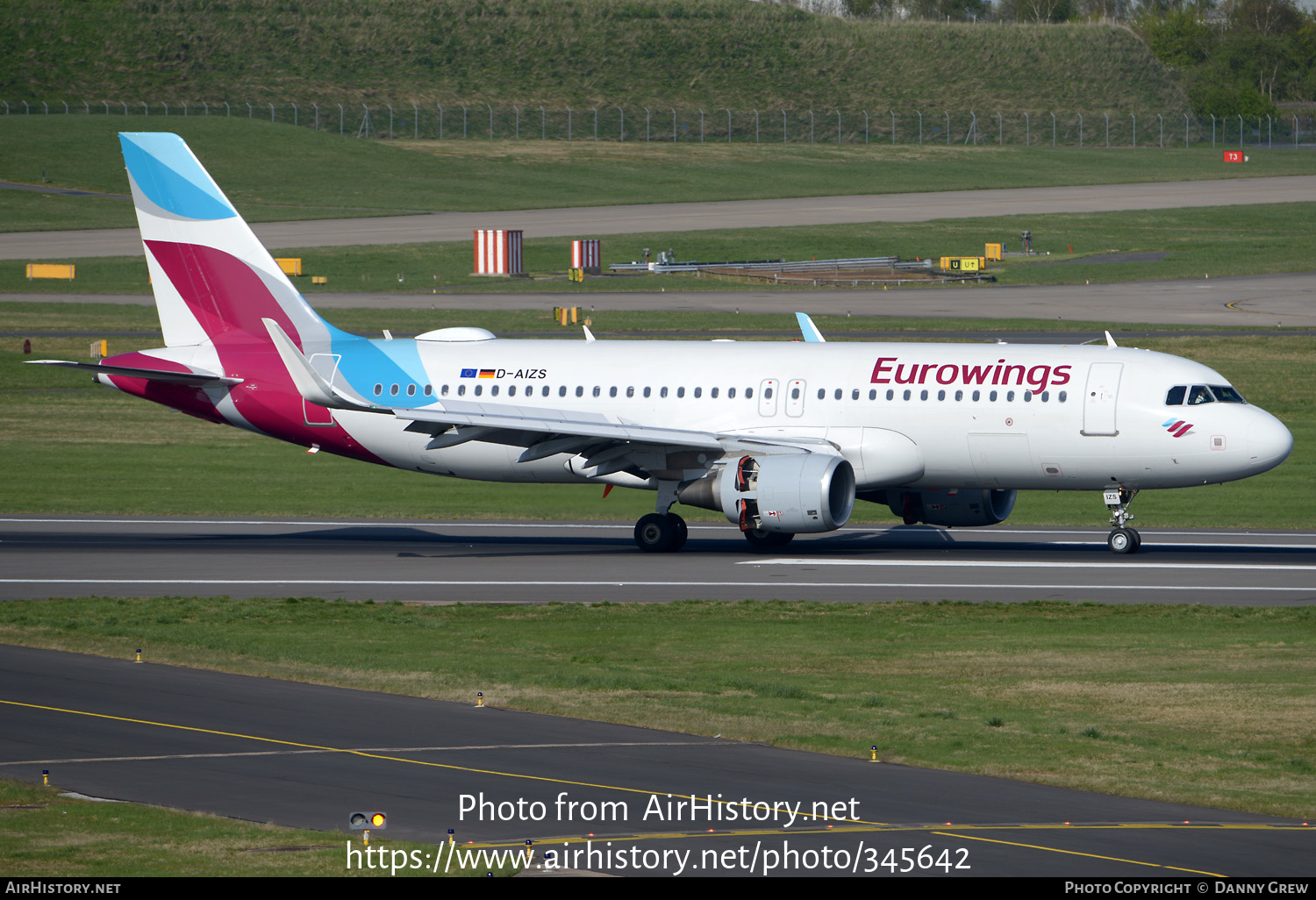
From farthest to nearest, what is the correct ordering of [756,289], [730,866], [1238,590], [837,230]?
[837,230]
[756,289]
[1238,590]
[730,866]

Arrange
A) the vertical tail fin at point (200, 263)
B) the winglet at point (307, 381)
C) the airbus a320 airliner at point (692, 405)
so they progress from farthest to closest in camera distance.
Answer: the vertical tail fin at point (200, 263)
the winglet at point (307, 381)
the airbus a320 airliner at point (692, 405)

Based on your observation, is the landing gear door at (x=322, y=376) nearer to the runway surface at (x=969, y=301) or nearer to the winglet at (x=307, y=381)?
the winglet at (x=307, y=381)

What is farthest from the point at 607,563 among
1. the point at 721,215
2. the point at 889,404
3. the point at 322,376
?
the point at 721,215

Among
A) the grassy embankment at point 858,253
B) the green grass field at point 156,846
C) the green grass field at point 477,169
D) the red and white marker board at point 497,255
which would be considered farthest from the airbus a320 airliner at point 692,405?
the green grass field at point 477,169

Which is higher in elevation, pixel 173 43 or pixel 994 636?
pixel 173 43

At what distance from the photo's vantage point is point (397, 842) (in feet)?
49.0

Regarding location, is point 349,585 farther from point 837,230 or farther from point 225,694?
point 837,230

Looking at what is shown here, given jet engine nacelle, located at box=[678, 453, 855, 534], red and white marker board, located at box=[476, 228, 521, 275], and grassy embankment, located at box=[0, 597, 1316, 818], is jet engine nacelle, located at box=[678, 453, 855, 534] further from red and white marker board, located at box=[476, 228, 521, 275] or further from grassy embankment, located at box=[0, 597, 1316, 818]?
red and white marker board, located at box=[476, 228, 521, 275]

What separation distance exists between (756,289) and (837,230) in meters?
22.1

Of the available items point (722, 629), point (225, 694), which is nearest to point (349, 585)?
point (722, 629)

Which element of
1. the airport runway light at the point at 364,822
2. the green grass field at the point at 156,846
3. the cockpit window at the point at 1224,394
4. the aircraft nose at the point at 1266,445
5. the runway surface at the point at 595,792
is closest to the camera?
the green grass field at the point at 156,846

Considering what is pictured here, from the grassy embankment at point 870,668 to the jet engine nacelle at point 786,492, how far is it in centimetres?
477

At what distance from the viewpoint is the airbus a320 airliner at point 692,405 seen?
118 ft

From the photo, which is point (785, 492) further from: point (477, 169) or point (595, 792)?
point (477, 169)
